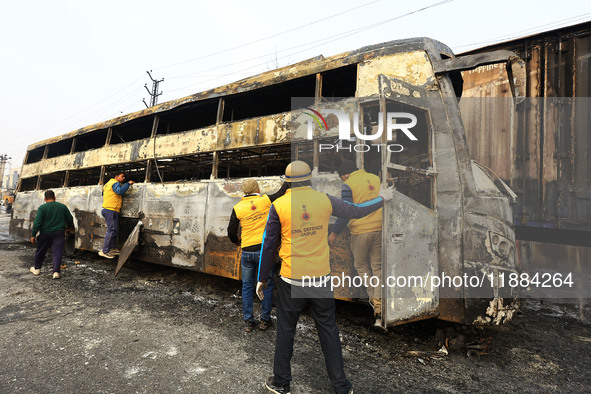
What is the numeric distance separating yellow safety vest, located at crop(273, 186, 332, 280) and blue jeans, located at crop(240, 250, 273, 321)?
126 centimetres

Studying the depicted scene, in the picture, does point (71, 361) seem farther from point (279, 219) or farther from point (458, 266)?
point (458, 266)

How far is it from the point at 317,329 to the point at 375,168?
201 centimetres

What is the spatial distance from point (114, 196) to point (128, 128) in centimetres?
212

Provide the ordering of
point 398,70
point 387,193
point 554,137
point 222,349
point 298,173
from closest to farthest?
point 298,173 < point 387,193 < point 222,349 < point 398,70 < point 554,137

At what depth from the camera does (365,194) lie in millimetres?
3053

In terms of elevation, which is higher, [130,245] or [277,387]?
[130,245]

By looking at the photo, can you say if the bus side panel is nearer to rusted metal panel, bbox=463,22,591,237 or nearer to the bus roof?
the bus roof

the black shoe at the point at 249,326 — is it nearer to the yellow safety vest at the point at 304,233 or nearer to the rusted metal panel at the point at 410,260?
the yellow safety vest at the point at 304,233

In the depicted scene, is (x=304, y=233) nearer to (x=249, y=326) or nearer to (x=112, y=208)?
(x=249, y=326)

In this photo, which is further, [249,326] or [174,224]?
[174,224]

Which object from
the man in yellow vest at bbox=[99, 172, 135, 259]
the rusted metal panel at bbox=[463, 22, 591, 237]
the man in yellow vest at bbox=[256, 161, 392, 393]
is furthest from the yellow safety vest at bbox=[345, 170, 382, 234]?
the man in yellow vest at bbox=[99, 172, 135, 259]

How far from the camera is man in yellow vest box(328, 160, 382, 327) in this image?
300cm

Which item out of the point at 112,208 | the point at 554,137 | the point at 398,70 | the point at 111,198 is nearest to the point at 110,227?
the point at 112,208

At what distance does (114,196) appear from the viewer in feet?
18.8
